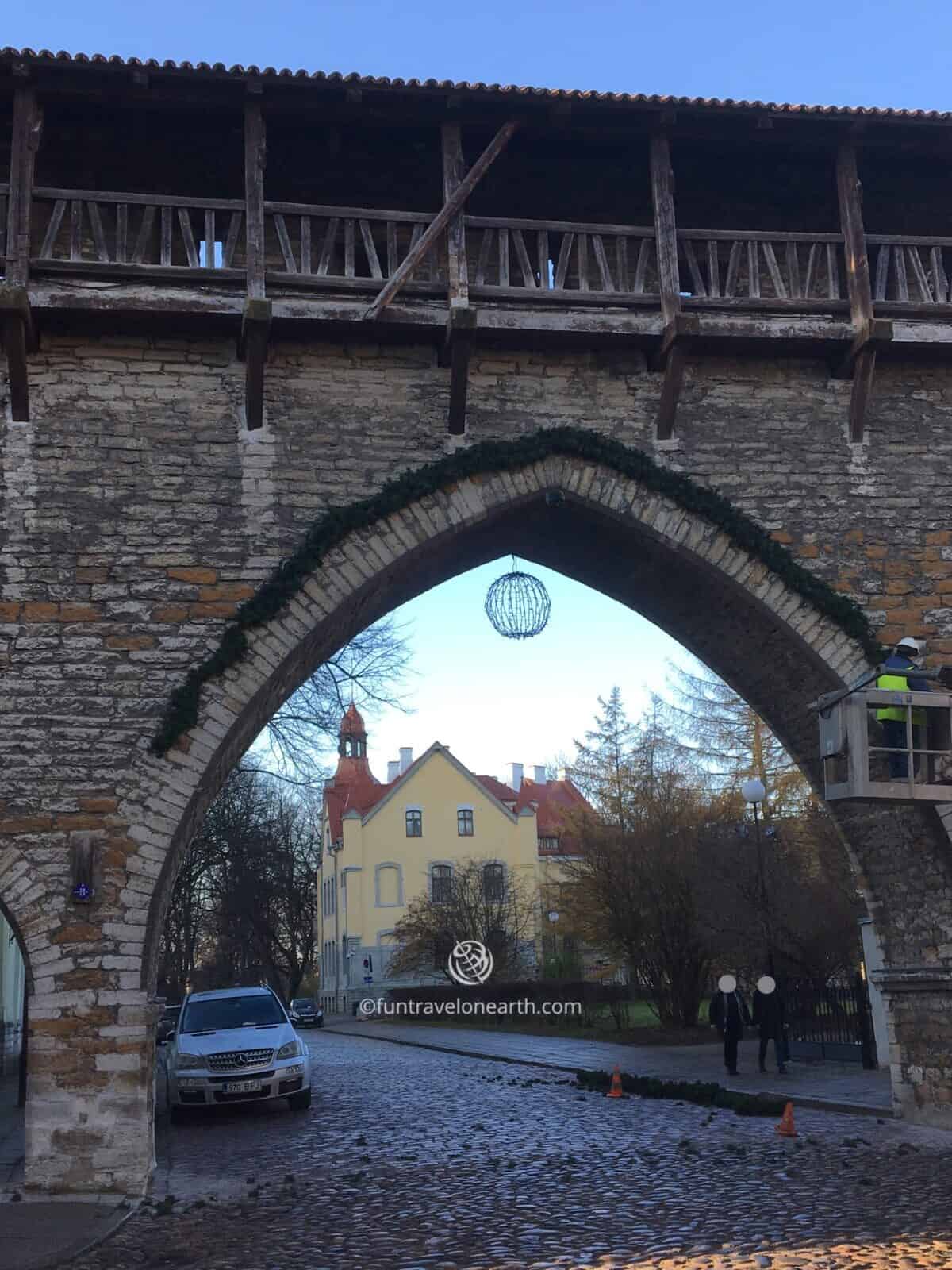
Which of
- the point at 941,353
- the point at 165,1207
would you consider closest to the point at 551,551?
the point at 941,353

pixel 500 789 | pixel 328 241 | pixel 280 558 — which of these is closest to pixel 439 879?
pixel 500 789

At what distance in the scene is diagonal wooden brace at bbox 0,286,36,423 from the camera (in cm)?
973

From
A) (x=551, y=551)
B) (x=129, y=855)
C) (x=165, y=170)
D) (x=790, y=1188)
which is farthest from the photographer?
(x=551, y=551)

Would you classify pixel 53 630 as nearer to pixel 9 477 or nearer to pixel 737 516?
pixel 9 477

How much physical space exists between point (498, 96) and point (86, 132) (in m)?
3.47

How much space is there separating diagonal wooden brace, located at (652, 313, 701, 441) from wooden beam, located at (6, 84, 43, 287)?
497 cm

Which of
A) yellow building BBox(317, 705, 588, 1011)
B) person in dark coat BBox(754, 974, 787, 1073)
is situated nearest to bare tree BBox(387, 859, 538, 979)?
yellow building BBox(317, 705, 588, 1011)

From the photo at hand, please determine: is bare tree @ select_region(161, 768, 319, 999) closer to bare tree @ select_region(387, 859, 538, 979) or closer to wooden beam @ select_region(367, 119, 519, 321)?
bare tree @ select_region(387, 859, 538, 979)

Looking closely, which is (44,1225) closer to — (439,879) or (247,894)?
(247,894)

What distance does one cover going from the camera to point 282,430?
10570 mm

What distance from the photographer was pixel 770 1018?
1627 cm

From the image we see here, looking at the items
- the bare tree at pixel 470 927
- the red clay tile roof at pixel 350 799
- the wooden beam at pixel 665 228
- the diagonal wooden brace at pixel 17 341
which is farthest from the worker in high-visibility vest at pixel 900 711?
the red clay tile roof at pixel 350 799

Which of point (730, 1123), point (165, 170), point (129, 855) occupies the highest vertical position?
point (165, 170)

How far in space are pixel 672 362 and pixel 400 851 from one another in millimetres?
37014
